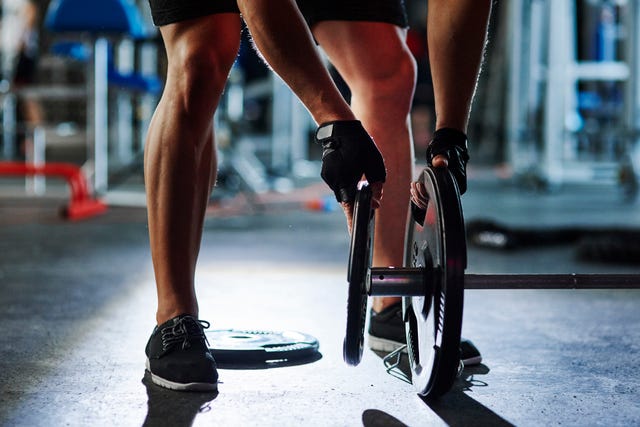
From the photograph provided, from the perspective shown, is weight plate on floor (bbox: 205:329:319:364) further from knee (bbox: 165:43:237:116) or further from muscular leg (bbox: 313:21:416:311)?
knee (bbox: 165:43:237:116)

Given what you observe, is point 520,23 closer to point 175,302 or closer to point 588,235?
point 588,235

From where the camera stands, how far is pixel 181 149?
131 cm

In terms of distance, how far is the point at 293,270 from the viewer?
234cm

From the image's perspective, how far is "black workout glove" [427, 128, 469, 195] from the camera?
1.17m

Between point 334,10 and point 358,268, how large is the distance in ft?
1.92

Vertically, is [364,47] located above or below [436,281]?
above

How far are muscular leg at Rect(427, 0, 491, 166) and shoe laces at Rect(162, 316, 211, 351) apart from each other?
469 mm

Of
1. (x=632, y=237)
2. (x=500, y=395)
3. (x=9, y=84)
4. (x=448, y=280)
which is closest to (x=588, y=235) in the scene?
(x=632, y=237)

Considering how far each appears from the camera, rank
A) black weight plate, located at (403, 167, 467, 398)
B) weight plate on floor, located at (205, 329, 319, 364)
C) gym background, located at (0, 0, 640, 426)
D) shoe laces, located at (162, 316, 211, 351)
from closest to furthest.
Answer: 1. black weight plate, located at (403, 167, 467, 398)
2. gym background, located at (0, 0, 640, 426)
3. shoe laces, located at (162, 316, 211, 351)
4. weight plate on floor, located at (205, 329, 319, 364)

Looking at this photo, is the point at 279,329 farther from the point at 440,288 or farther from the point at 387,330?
the point at 440,288

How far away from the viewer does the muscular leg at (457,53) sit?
4.07 ft

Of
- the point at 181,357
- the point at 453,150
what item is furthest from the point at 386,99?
the point at 181,357

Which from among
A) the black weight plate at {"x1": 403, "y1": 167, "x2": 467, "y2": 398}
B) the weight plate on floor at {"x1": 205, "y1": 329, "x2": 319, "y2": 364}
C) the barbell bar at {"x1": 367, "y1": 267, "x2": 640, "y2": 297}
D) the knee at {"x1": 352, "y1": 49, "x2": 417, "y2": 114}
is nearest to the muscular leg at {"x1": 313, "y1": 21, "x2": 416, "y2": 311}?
the knee at {"x1": 352, "y1": 49, "x2": 417, "y2": 114}

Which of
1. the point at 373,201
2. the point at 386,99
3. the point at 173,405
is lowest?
the point at 173,405
